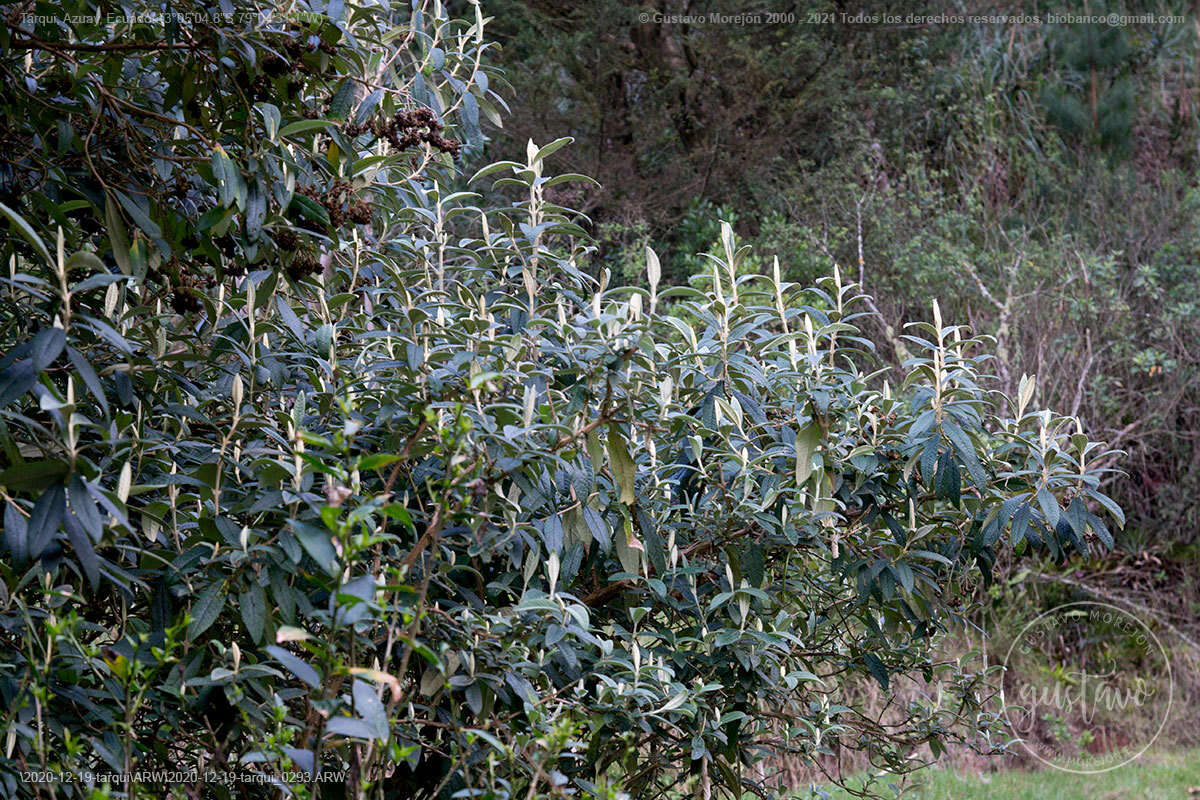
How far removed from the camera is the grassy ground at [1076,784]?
4656mm

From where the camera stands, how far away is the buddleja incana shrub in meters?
1.63

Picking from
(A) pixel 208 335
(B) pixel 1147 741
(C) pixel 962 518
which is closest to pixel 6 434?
(A) pixel 208 335

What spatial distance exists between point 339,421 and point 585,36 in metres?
7.79

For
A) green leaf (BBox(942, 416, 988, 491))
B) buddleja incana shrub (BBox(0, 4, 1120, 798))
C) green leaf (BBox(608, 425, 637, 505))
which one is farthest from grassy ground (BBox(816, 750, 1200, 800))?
green leaf (BBox(608, 425, 637, 505))

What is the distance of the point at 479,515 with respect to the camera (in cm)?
135

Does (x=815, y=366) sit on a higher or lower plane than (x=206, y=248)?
lower

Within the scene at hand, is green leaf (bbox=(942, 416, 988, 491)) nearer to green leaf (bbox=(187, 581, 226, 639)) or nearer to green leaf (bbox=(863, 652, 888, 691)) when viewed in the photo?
green leaf (bbox=(863, 652, 888, 691))

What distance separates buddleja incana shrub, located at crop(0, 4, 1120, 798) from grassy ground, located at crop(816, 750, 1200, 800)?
8.16 feet

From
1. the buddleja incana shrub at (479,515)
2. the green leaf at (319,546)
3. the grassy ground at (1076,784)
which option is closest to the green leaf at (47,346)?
the buddleja incana shrub at (479,515)

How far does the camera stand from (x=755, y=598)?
2.24 metres

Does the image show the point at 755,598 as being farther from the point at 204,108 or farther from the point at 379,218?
the point at 204,108

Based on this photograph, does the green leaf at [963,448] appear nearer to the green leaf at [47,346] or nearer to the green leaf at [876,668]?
the green leaf at [876,668]

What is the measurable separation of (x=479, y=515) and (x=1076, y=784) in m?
4.80

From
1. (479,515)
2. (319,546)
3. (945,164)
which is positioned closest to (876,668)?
(479,515)
